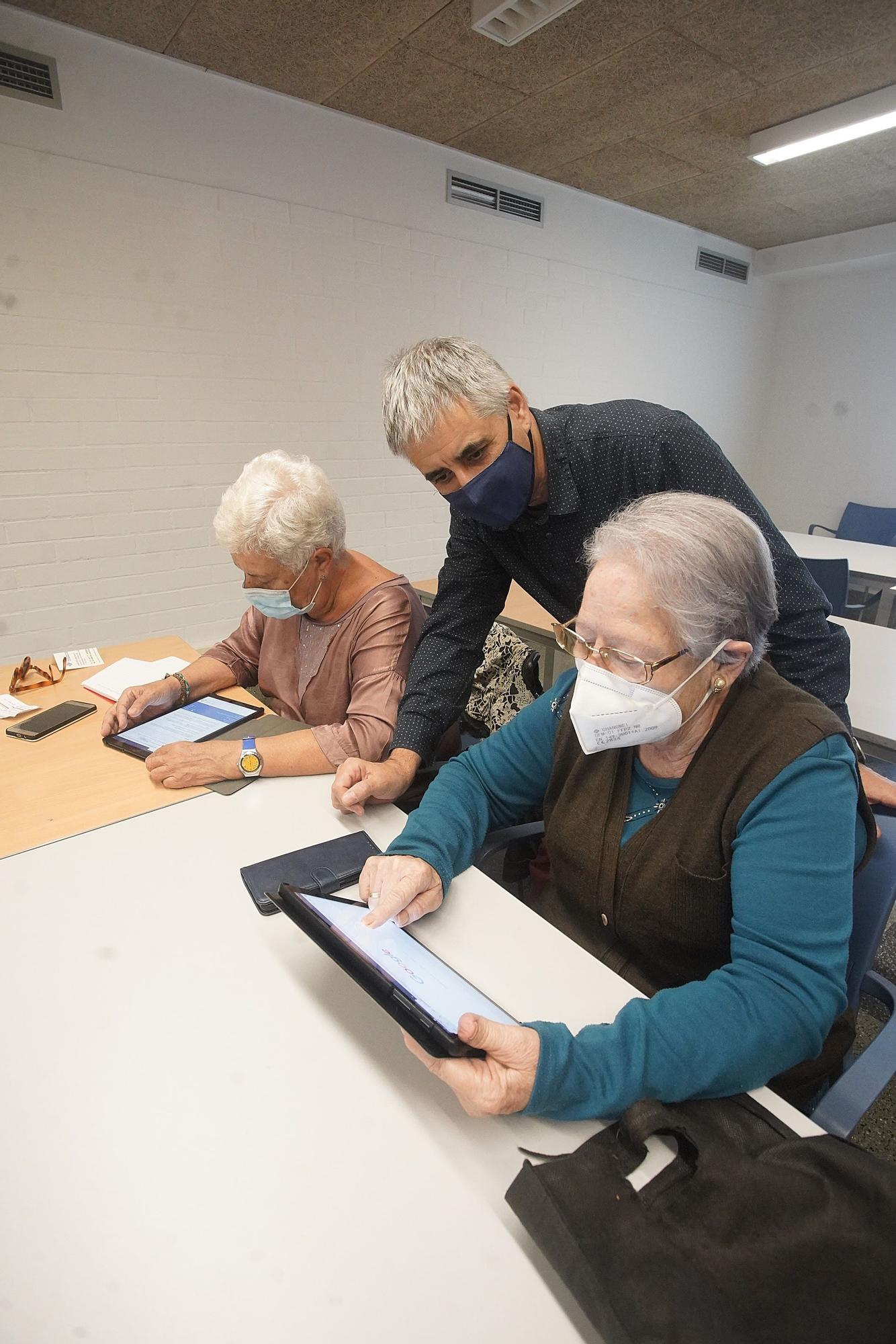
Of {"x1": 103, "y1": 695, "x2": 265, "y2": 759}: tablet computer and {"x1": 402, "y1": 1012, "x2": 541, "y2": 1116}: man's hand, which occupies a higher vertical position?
{"x1": 402, "y1": 1012, "x2": 541, "y2": 1116}: man's hand

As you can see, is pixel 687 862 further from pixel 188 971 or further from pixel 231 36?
pixel 231 36

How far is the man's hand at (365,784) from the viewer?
135 centimetres

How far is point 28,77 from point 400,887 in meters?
3.40

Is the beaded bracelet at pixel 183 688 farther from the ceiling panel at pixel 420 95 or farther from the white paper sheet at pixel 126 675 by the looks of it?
the ceiling panel at pixel 420 95

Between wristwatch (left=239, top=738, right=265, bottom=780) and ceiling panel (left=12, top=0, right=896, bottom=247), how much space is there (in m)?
2.73

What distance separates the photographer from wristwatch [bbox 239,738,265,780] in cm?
151

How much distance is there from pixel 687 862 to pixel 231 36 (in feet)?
11.4

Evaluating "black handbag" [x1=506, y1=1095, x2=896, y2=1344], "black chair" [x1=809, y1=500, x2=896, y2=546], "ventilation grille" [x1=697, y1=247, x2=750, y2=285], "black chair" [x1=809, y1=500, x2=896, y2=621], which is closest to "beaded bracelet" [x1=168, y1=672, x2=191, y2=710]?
"black handbag" [x1=506, y1=1095, x2=896, y2=1344]

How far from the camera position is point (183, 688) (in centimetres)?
194

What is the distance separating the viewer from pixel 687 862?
99 cm

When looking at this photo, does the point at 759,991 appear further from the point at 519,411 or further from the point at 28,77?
the point at 28,77

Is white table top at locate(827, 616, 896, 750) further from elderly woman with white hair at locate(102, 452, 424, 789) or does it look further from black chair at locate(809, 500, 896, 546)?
black chair at locate(809, 500, 896, 546)

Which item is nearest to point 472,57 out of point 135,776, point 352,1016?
point 135,776

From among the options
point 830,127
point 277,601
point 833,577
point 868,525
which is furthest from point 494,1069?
point 868,525
